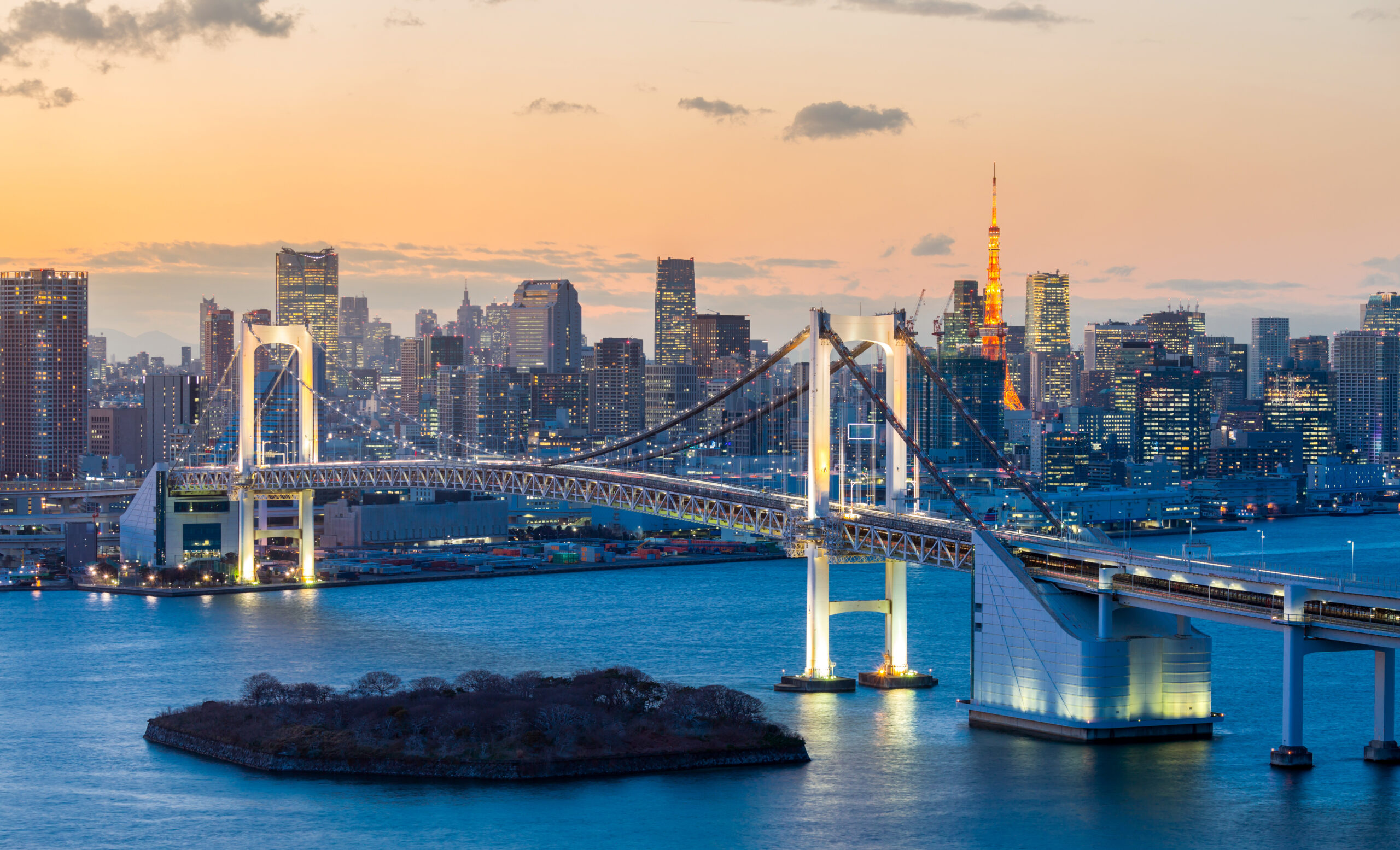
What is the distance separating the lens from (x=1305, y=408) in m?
112

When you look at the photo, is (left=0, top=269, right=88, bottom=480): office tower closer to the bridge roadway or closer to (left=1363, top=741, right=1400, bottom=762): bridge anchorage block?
the bridge roadway

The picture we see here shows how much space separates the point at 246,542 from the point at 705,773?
25.8 m

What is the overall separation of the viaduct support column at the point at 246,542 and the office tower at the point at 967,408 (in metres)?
43.3

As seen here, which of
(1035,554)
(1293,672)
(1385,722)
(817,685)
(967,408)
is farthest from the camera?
(967,408)

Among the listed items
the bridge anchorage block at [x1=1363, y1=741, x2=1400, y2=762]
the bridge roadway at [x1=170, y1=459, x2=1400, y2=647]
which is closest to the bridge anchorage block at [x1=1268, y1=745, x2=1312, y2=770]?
the bridge anchorage block at [x1=1363, y1=741, x2=1400, y2=762]

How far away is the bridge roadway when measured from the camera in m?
19.6

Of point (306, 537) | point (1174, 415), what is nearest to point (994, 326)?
point (1174, 415)

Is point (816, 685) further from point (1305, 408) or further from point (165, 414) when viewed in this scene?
point (1305, 408)

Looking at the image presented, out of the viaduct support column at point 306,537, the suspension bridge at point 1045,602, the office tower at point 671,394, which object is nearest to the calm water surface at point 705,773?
the suspension bridge at point 1045,602

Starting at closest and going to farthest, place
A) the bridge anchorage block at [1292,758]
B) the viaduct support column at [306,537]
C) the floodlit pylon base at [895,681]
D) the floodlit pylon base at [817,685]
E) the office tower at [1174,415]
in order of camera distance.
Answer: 1. the bridge anchorage block at [1292,758]
2. the floodlit pylon base at [817,685]
3. the floodlit pylon base at [895,681]
4. the viaduct support column at [306,537]
5. the office tower at [1174,415]

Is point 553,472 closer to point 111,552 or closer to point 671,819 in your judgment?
point 671,819

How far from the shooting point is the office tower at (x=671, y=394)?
288ft

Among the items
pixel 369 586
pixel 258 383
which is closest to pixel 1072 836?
pixel 369 586

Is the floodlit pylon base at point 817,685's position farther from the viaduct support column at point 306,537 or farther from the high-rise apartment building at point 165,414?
the high-rise apartment building at point 165,414
